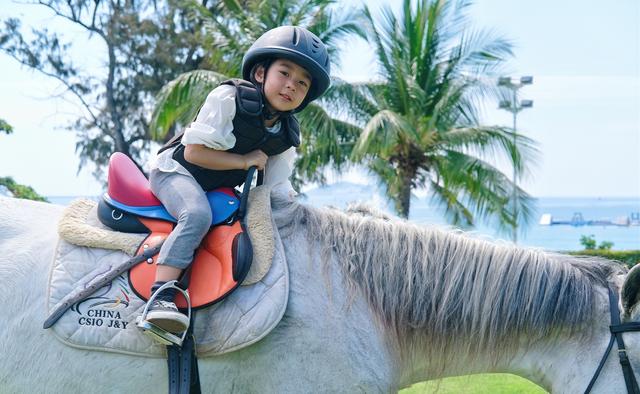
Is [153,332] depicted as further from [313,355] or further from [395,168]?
[395,168]

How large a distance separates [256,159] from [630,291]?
1.66m

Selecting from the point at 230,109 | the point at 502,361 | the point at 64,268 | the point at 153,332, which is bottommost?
the point at 502,361

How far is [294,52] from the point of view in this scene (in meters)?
2.77

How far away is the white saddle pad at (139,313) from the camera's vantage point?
252 cm

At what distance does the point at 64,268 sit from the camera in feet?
8.86

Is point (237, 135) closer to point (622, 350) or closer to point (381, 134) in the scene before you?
point (622, 350)

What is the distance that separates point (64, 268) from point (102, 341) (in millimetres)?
372

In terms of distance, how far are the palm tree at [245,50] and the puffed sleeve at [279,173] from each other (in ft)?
43.3

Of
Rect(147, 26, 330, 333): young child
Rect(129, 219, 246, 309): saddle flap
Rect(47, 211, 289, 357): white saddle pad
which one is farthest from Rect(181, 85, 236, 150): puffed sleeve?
Rect(47, 211, 289, 357): white saddle pad

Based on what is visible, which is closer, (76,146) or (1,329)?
(1,329)

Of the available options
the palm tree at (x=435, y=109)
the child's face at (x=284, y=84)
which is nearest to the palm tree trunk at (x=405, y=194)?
the palm tree at (x=435, y=109)

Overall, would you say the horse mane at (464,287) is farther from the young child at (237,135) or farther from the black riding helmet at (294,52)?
the black riding helmet at (294,52)

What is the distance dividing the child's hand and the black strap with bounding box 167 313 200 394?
2.42 ft

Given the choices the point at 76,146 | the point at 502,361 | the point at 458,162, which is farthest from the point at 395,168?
the point at 76,146
